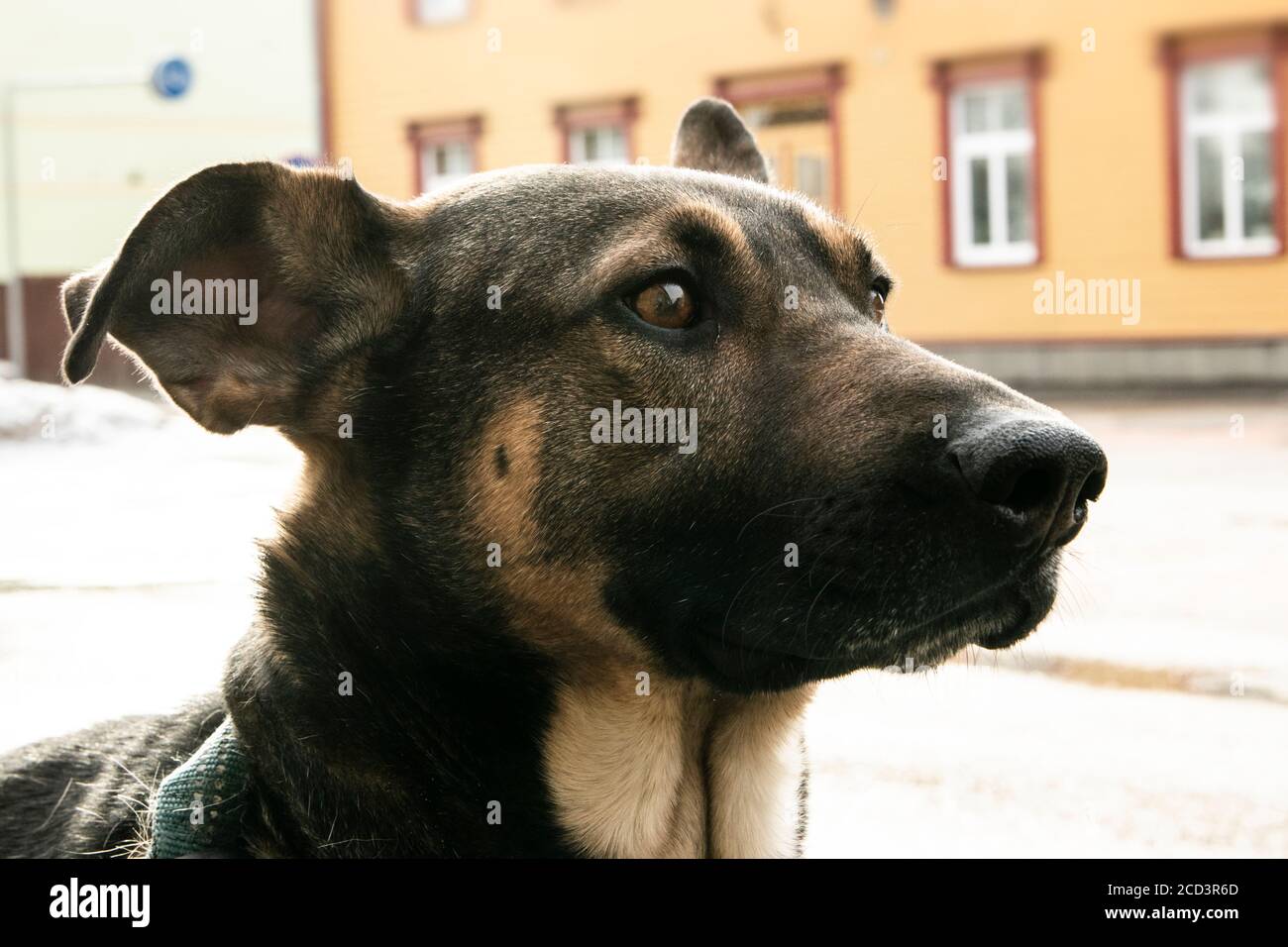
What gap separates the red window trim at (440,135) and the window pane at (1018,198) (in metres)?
8.22

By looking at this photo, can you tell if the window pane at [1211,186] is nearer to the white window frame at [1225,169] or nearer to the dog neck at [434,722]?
the white window frame at [1225,169]

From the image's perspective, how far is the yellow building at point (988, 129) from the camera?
19.0m

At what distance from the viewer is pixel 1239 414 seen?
1642 centimetres

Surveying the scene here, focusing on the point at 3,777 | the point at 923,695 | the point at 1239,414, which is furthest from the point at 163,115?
the point at 3,777

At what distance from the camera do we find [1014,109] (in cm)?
2025

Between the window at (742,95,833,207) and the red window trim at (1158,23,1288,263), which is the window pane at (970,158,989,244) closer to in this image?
the window at (742,95,833,207)

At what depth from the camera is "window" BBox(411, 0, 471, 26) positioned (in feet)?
76.2

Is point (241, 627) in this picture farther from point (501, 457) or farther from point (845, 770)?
point (845, 770)

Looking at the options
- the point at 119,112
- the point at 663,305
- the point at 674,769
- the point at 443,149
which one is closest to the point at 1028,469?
the point at 663,305

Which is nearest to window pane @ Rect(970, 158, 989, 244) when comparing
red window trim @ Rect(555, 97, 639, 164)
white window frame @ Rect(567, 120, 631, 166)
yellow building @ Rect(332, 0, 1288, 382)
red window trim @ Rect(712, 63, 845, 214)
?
yellow building @ Rect(332, 0, 1288, 382)

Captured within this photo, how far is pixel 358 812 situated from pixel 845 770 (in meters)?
2.98

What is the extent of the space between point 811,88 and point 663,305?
62.8 feet

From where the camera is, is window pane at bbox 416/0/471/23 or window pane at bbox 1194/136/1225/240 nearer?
window pane at bbox 1194/136/1225/240

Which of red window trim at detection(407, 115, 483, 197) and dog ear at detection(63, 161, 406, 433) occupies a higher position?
red window trim at detection(407, 115, 483, 197)
